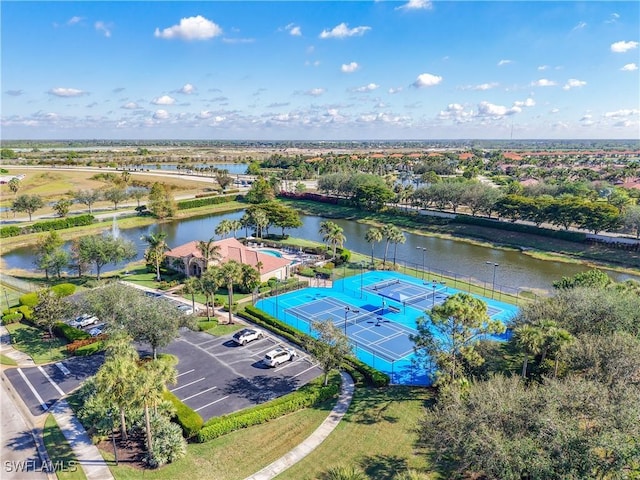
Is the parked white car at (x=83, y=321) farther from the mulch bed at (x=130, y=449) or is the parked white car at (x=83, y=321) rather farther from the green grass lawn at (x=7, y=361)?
the mulch bed at (x=130, y=449)

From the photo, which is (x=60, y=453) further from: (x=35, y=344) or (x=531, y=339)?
(x=531, y=339)

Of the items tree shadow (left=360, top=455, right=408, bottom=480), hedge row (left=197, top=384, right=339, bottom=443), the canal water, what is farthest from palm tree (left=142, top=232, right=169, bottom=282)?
tree shadow (left=360, top=455, right=408, bottom=480)

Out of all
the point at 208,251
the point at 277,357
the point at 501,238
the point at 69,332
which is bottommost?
the point at 277,357

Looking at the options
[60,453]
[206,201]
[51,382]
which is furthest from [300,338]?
[206,201]

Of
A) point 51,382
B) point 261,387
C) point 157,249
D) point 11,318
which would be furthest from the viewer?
point 157,249

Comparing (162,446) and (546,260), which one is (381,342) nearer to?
(162,446)

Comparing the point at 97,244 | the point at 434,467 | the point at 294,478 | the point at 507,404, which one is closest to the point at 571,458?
the point at 507,404

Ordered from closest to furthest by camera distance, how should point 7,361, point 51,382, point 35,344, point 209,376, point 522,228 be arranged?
point 51,382, point 209,376, point 7,361, point 35,344, point 522,228
